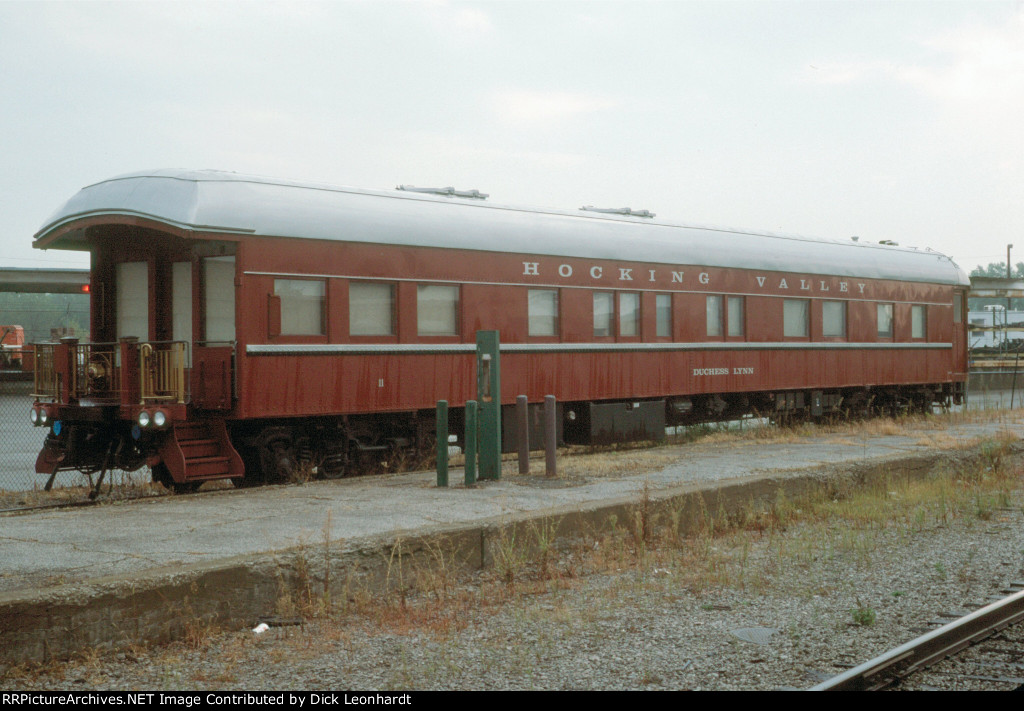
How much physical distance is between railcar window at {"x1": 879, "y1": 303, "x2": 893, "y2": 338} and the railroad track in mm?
14267

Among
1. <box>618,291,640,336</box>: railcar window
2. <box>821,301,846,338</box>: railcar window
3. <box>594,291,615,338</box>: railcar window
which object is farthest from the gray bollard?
<box>821,301,846,338</box>: railcar window

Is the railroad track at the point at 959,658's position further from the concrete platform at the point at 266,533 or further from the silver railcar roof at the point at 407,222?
the silver railcar roof at the point at 407,222

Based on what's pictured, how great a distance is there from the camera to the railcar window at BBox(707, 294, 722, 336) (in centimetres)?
1644

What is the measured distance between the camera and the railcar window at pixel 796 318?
1780 cm

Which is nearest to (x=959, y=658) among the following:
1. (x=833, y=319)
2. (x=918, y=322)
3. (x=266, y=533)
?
(x=266, y=533)

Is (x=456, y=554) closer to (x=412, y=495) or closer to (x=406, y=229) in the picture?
(x=412, y=495)

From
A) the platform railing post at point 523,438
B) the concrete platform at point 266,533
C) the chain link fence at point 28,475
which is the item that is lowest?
the chain link fence at point 28,475

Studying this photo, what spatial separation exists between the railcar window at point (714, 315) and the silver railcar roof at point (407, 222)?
0.56m

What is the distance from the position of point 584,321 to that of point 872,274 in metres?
7.63

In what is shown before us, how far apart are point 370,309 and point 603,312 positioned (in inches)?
157

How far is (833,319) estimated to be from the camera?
18703mm

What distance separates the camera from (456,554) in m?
7.46

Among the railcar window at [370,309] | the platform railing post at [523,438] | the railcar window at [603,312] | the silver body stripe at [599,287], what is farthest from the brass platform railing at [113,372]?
the railcar window at [603,312]

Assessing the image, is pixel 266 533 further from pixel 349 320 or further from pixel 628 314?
pixel 628 314
